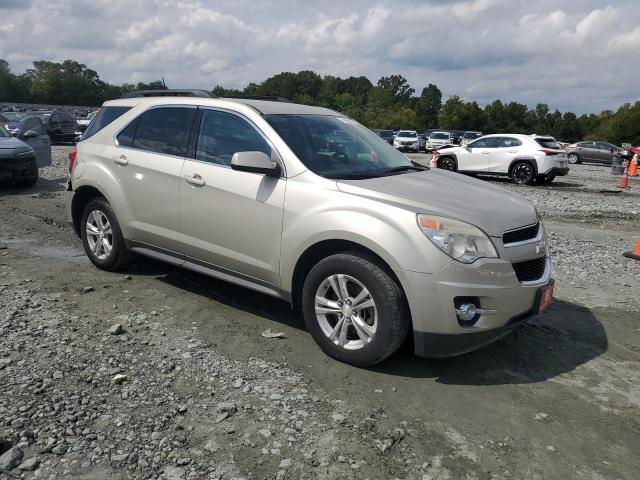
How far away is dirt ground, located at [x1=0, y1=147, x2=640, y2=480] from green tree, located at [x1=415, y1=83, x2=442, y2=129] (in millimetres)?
91368

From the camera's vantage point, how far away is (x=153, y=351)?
4.04 m

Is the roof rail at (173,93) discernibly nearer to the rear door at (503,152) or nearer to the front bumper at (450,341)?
the front bumper at (450,341)

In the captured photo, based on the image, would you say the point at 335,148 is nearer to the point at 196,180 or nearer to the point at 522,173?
the point at 196,180

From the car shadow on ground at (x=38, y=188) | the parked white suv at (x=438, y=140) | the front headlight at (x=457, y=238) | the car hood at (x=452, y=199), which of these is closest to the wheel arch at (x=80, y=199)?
the car hood at (x=452, y=199)

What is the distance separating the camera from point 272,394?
11.4ft

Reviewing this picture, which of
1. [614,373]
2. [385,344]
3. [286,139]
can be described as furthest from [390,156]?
[614,373]

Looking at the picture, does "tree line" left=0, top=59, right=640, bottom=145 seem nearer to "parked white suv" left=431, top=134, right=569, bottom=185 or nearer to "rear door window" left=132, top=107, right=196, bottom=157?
"parked white suv" left=431, top=134, right=569, bottom=185

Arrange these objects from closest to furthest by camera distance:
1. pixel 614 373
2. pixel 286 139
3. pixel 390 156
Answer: pixel 614 373 < pixel 286 139 < pixel 390 156

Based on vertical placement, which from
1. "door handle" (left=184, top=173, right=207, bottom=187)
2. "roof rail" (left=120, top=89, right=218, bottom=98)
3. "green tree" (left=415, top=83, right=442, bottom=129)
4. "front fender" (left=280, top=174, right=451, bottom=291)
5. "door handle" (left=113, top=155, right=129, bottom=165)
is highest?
"green tree" (left=415, top=83, right=442, bottom=129)

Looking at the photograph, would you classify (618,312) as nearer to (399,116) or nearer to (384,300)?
(384,300)

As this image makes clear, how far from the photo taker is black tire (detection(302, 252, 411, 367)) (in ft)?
11.7

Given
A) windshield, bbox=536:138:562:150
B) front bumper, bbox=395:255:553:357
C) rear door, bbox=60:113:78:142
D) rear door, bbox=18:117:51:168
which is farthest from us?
rear door, bbox=60:113:78:142

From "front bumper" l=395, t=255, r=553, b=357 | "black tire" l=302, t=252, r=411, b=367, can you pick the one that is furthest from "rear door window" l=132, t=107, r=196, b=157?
"front bumper" l=395, t=255, r=553, b=357

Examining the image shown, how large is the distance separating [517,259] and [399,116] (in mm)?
88971
